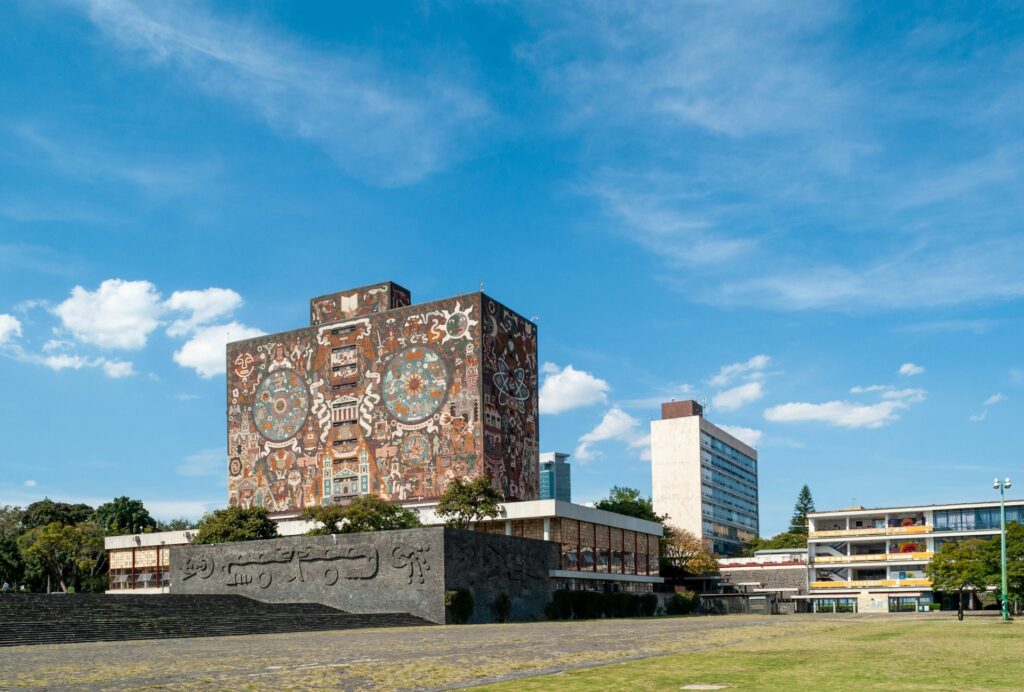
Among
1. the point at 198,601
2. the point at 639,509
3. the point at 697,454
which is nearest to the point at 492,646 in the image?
the point at 198,601

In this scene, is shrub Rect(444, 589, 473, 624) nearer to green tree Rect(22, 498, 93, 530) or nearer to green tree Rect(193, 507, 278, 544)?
green tree Rect(193, 507, 278, 544)

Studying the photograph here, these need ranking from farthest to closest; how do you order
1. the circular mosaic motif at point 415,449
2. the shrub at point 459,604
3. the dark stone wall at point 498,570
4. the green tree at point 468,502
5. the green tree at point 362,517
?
1. the circular mosaic motif at point 415,449
2. the green tree at point 468,502
3. the green tree at point 362,517
4. the dark stone wall at point 498,570
5. the shrub at point 459,604

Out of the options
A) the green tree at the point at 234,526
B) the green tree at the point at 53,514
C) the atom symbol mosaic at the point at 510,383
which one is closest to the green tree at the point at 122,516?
the green tree at the point at 53,514

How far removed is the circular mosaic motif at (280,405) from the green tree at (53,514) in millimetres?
22460

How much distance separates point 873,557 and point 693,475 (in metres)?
33.8

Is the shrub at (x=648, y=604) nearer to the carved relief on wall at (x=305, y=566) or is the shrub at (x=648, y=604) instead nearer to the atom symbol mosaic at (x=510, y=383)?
the atom symbol mosaic at (x=510, y=383)

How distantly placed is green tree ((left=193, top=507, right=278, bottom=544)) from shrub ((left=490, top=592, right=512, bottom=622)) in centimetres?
1962

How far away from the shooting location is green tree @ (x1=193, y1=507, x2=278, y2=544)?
61.0 metres

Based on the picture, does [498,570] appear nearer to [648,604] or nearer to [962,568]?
[648,604]

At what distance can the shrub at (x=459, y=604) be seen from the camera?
41656mm

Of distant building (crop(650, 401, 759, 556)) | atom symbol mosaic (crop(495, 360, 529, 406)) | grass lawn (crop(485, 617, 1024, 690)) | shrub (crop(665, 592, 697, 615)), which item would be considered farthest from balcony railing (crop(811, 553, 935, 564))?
grass lawn (crop(485, 617, 1024, 690))

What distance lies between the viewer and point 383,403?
71438mm

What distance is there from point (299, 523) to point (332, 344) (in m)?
13.8

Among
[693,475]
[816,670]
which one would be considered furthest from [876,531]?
[816,670]
